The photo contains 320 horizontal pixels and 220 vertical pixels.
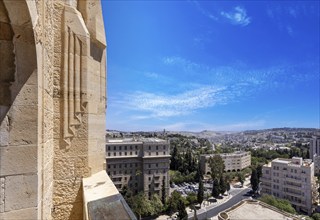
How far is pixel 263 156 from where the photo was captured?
94.6m

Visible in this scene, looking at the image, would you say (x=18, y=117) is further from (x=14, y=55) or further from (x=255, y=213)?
(x=255, y=213)

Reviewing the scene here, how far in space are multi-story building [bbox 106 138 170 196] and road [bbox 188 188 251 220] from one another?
25.1 feet

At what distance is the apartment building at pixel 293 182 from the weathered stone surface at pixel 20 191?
163 ft

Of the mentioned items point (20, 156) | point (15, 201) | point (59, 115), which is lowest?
point (15, 201)

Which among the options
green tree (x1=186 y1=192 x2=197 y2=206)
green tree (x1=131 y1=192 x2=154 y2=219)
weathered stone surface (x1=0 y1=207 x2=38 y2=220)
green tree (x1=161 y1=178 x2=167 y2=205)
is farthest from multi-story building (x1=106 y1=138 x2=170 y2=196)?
weathered stone surface (x1=0 y1=207 x2=38 y2=220)

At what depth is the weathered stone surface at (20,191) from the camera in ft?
8.98

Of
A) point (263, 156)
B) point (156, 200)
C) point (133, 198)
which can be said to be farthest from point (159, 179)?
point (263, 156)

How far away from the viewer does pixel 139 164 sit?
1769 inches

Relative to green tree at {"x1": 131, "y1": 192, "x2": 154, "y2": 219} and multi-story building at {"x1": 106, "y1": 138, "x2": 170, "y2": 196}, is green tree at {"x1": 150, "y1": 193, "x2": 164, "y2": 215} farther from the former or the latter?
multi-story building at {"x1": 106, "y1": 138, "x2": 170, "y2": 196}

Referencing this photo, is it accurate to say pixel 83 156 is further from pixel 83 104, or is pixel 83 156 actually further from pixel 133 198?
pixel 133 198

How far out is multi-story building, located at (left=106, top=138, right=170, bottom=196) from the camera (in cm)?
4356

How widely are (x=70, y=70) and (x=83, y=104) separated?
61cm

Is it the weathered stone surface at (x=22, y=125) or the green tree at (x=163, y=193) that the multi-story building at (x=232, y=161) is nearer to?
the green tree at (x=163, y=193)

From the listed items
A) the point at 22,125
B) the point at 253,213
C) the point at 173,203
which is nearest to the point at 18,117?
the point at 22,125
